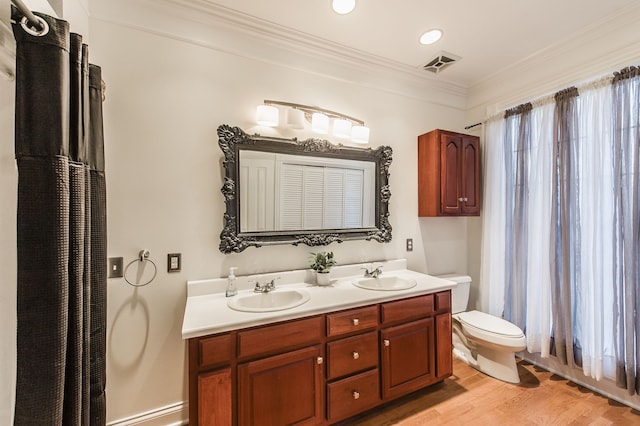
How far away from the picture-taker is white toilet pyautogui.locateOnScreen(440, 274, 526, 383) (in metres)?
2.10

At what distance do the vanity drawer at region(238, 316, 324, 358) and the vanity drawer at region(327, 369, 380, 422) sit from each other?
0.35 metres

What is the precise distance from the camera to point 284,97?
2.06m

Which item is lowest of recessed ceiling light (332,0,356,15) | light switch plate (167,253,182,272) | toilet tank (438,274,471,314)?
toilet tank (438,274,471,314)

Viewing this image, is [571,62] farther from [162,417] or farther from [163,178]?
[162,417]

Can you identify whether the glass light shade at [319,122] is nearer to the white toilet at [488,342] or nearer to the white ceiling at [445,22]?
the white ceiling at [445,22]

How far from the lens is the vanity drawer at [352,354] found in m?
1.61

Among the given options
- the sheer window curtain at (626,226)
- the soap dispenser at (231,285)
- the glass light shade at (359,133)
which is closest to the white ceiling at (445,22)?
the sheer window curtain at (626,226)

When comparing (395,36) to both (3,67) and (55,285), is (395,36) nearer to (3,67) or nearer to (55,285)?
(3,67)

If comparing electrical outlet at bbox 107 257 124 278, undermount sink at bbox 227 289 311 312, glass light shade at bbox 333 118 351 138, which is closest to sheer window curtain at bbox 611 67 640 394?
glass light shade at bbox 333 118 351 138

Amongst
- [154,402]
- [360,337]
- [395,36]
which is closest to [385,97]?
[395,36]

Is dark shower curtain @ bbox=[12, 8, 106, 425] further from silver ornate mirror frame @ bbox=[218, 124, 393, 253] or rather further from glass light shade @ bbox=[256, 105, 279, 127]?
glass light shade @ bbox=[256, 105, 279, 127]

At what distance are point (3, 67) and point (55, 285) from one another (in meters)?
0.71

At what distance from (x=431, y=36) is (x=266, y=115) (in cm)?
143

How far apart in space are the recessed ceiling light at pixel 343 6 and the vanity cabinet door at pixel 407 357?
216 centimetres
